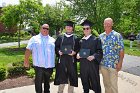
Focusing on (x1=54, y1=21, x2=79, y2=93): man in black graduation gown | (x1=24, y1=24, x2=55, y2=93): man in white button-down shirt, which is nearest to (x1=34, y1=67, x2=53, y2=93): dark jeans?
(x1=24, y1=24, x2=55, y2=93): man in white button-down shirt

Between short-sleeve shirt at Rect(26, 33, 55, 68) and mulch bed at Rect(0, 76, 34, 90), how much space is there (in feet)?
7.02

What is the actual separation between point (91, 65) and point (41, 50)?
3.92 ft

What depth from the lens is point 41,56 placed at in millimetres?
6520

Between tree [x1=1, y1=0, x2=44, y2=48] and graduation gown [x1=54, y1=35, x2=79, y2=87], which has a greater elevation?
tree [x1=1, y1=0, x2=44, y2=48]

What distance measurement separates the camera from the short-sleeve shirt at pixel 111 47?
594 cm

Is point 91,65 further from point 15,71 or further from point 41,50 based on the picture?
point 15,71

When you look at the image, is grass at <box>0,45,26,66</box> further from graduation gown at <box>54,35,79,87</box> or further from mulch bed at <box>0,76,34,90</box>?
graduation gown at <box>54,35,79,87</box>

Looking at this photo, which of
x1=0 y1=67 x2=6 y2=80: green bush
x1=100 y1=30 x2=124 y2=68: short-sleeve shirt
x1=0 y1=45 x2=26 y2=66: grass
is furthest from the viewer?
x1=0 y1=45 x2=26 y2=66: grass

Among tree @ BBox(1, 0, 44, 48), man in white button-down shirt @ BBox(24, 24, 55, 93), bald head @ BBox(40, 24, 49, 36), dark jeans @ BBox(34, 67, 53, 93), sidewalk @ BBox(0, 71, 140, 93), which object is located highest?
tree @ BBox(1, 0, 44, 48)

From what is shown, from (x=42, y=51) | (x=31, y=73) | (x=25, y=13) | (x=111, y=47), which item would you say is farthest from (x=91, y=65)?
(x=25, y=13)

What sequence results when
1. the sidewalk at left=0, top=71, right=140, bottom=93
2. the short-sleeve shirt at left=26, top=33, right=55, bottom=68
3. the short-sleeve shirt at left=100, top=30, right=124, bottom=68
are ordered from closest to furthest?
1. the short-sleeve shirt at left=100, top=30, right=124, bottom=68
2. the short-sleeve shirt at left=26, top=33, right=55, bottom=68
3. the sidewalk at left=0, top=71, right=140, bottom=93

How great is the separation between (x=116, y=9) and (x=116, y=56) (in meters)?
17.4

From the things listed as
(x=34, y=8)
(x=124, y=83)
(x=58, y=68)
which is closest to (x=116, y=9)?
(x=34, y=8)

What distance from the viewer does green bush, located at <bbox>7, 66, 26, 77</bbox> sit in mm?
9414
